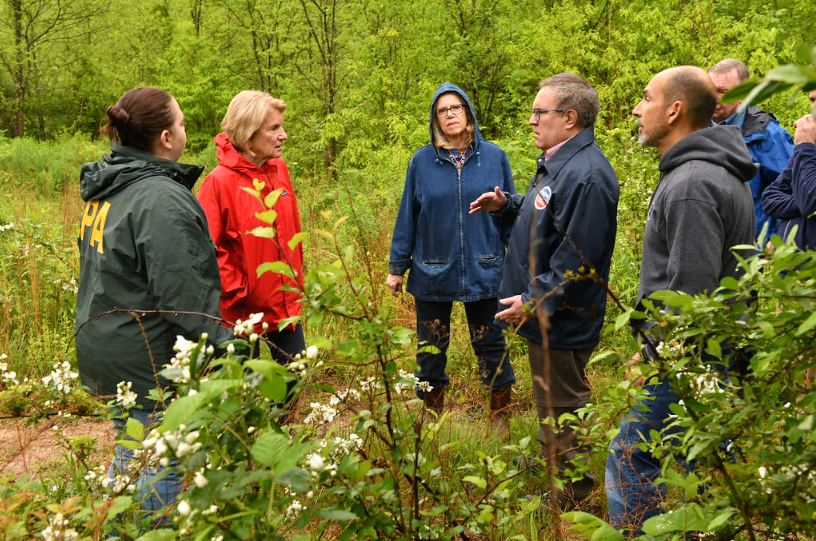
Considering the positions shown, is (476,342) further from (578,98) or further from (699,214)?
(699,214)

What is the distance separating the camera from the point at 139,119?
2.56 m

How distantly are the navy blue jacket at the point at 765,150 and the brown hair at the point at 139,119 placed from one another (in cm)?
372

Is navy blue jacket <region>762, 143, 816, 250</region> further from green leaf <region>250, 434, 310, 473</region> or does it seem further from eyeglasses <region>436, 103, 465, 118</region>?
green leaf <region>250, 434, 310, 473</region>

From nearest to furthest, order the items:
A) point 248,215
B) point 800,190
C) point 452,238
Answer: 1. point 248,215
2. point 800,190
3. point 452,238

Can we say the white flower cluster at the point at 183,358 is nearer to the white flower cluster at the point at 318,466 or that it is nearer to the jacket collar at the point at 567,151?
the white flower cluster at the point at 318,466

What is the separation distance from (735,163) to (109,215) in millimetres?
2470

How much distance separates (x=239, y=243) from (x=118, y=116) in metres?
1.07

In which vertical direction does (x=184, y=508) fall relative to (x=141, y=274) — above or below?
below

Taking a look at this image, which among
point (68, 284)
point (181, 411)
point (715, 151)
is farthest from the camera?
point (68, 284)

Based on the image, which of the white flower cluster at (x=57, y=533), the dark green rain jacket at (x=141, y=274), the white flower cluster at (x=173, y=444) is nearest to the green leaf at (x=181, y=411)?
the white flower cluster at (x=173, y=444)

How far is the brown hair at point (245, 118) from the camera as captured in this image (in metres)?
3.51

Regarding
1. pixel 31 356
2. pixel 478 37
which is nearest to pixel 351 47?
pixel 478 37

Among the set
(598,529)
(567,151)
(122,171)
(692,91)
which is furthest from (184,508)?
(567,151)

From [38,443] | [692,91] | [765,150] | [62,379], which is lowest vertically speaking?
[38,443]
